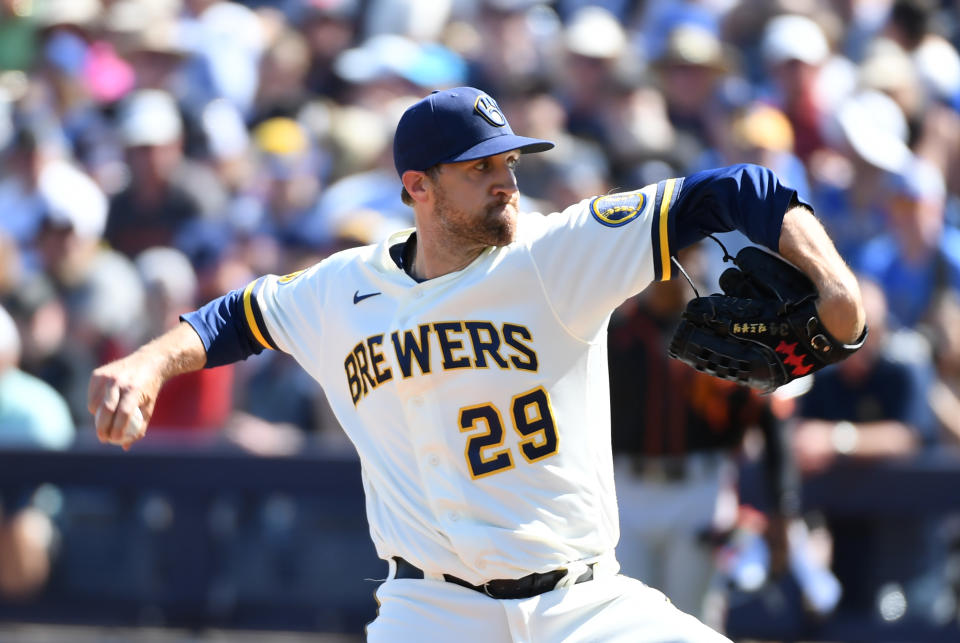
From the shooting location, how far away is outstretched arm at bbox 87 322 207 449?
3592 mm

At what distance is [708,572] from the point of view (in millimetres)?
6426

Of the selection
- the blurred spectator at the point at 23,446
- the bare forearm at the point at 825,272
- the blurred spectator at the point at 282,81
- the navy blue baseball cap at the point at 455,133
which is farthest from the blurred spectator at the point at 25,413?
the bare forearm at the point at 825,272

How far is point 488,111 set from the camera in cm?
396

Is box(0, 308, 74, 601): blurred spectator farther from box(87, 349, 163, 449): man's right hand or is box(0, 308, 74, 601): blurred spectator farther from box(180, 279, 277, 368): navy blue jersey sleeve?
box(87, 349, 163, 449): man's right hand

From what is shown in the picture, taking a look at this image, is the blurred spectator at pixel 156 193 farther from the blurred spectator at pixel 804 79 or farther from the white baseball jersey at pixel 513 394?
the white baseball jersey at pixel 513 394

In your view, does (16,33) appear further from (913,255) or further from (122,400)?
(122,400)

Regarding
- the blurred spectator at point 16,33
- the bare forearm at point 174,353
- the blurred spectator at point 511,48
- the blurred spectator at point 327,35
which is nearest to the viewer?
the bare forearm at point 174,353

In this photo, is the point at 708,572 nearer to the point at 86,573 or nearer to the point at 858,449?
the point at 858,449

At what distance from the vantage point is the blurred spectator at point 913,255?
713cm

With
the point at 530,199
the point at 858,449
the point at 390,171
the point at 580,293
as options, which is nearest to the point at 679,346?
the point at 580,293

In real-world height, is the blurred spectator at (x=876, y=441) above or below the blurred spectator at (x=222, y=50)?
below

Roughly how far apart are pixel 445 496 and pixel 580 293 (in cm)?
64

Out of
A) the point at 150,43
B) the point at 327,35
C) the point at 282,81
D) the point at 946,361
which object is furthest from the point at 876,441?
the point at 150,43

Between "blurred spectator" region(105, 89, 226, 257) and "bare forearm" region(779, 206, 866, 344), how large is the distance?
583 centimetres
